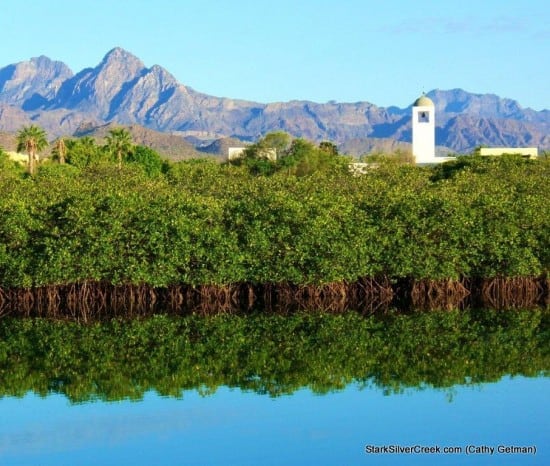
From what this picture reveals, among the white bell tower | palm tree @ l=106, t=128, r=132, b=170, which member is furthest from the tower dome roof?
palm tree @ l=106, t=128, r=132, b=170

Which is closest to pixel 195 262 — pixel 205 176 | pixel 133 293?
pixel 133 293

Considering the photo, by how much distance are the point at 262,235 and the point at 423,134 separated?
89.7 m

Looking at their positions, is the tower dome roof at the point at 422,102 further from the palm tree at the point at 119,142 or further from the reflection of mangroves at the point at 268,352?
the reflection of mangroves at the point at 268,352

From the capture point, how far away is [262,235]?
122 ft

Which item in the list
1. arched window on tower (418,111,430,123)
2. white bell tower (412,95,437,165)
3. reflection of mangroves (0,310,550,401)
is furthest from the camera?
arched window on tower (418,111,430,123)

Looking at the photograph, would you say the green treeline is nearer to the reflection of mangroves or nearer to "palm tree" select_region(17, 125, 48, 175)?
the reflection of mangroves

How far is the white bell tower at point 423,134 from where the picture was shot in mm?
120812

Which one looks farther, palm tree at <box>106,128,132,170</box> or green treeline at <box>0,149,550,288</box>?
palm tree at <box>106,128,132,170</box>

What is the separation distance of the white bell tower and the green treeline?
76.7 meters

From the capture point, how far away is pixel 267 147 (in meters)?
91.9

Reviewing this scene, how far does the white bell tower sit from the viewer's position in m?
121

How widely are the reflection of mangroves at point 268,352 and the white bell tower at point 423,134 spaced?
8320cm

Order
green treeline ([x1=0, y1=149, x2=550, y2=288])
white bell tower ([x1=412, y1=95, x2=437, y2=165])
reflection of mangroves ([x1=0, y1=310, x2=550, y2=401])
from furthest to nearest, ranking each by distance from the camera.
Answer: white bell tower ([x1=412, y1=95, x2=437, y2=165]) < green treeline ([x1=0, y1=149, x2=550, y2=288]) < reflection of mangroves ([x1=0, y1=310, x2=550, y2=401])

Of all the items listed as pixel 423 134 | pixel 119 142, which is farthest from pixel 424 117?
pixel 119 142
